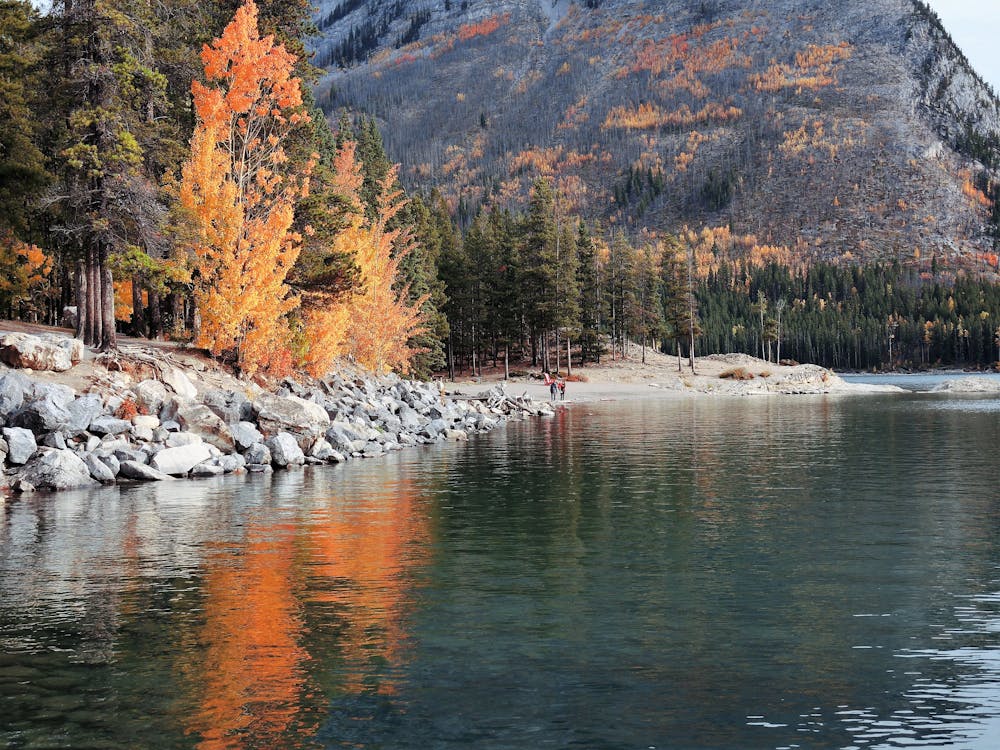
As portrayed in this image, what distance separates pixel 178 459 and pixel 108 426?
2.21 meters

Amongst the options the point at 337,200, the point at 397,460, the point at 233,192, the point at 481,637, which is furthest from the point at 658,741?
the point at 337,200

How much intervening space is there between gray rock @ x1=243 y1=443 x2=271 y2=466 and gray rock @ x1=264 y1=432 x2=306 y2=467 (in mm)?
265

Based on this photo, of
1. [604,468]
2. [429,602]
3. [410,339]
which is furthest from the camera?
[410,339]

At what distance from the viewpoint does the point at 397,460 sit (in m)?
31.6

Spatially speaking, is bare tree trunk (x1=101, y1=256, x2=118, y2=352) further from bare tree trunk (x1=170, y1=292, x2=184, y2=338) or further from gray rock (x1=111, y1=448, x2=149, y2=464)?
bare tree trunk (x1=170, y1=292, x2=184, y2=338)

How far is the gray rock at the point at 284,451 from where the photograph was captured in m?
28.7

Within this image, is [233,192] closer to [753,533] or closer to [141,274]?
[141,274]

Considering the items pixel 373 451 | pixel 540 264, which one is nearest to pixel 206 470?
pixel 373 451

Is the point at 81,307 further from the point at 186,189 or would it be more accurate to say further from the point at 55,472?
the point at 55,472

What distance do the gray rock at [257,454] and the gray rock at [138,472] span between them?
10.8ft

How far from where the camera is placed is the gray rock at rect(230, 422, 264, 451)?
28609 millimetres

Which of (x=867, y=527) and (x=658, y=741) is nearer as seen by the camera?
(x=658, y=741)

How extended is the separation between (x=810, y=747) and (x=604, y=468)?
67.5ft

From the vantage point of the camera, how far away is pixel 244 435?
28906 millimetres
